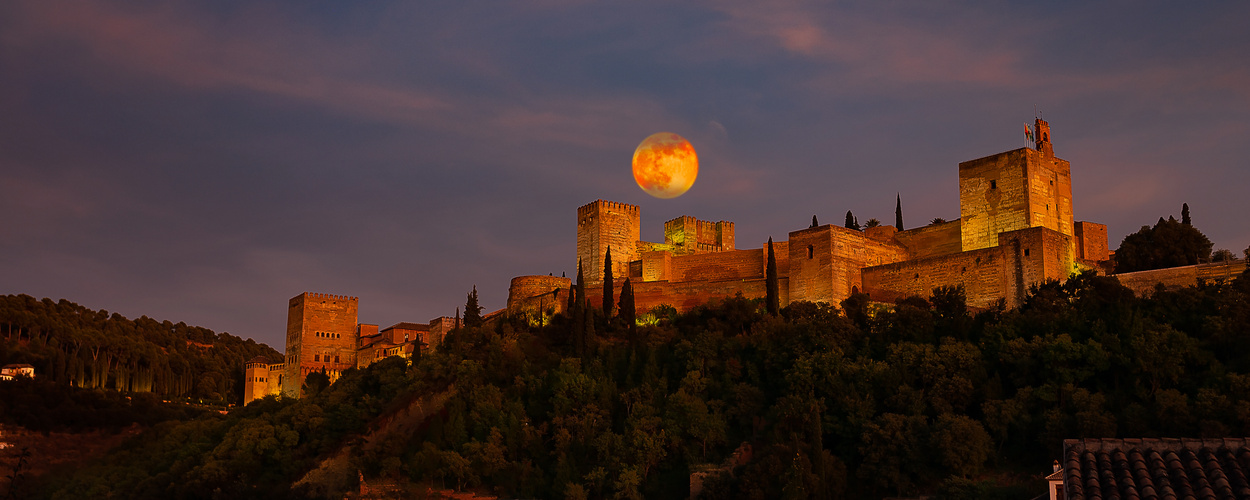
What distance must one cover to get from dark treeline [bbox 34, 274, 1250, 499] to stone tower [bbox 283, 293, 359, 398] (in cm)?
1858

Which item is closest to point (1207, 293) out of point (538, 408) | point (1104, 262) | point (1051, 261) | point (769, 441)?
point (1051, 261)

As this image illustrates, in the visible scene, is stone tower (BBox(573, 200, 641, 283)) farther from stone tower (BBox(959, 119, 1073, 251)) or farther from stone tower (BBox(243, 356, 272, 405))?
stone tower (BBox(243, 356, 272, 405))

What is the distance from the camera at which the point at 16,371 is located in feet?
236

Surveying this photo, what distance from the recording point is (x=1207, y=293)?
40.7m

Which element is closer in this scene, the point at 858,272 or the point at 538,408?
the point at 538,408

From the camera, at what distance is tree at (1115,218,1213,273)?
47.4 meters

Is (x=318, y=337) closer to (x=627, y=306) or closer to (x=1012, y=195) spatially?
(x=627, y=306)

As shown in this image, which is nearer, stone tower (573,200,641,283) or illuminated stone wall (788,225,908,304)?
illuminated stone wall (788,225,908,304)

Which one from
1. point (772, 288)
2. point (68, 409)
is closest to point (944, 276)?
point (772, 288)

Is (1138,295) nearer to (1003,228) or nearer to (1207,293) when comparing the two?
(1207,293)

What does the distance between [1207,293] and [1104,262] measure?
9.68 m

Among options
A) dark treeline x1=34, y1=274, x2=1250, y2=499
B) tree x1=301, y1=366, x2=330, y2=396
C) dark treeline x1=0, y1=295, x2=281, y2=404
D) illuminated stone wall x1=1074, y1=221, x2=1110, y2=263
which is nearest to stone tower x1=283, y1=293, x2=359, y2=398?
tree x1=301, y1=366, x2=330, y2=396

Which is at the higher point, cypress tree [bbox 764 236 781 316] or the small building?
cypress tree [bbox 764 236 781 316]

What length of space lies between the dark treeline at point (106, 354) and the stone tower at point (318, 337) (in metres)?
11.7
